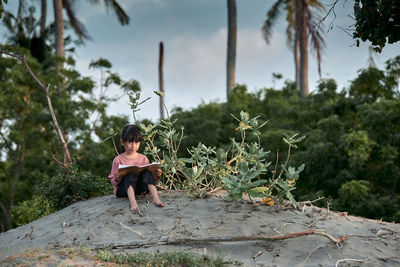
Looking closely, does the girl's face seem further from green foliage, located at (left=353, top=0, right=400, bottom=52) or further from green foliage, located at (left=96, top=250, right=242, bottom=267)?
green foliage, located at (left=353, top=0, right=400, bottom=52)

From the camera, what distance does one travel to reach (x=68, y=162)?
22.0 ft

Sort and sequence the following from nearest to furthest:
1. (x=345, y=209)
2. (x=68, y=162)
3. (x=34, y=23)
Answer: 1. (x=68, y=162)
2. (x=345, y=209)
3. (x=34, y=23)

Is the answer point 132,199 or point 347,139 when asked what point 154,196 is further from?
point 347,139

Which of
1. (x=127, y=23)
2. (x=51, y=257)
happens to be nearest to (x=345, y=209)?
(x=51, y=257)

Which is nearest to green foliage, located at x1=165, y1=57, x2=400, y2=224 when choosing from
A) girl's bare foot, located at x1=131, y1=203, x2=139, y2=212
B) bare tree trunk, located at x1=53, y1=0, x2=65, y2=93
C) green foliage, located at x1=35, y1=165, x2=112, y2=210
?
girl's bare foot, located at x1=131, y1=203, x2=139, y2=212

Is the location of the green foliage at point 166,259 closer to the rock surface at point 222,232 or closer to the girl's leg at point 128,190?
the rock surface at point 222,232

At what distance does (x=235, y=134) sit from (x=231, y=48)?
15.2 feet

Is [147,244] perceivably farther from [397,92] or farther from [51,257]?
[397,92]

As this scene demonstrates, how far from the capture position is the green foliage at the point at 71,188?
636 centimetres

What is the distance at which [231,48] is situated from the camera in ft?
55.0

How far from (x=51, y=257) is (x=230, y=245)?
1.72 m

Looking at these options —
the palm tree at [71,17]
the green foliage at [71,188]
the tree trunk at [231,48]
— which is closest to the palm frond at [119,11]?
the palm tree at [71,17]

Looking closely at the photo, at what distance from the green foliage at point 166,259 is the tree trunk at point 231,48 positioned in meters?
13.0

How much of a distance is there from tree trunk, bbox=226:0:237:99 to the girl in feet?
37.6
